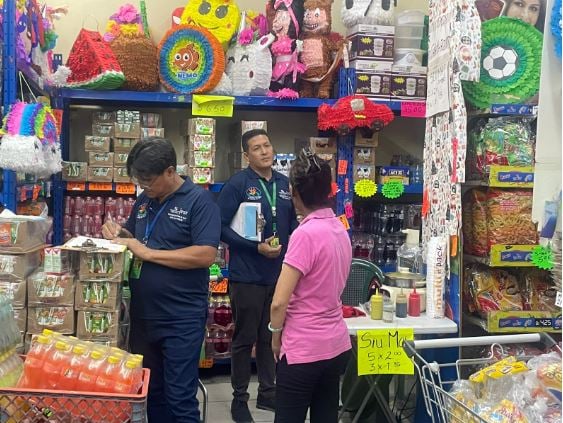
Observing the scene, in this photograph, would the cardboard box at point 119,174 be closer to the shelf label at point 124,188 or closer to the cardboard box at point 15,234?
the shelf label at point 124,188

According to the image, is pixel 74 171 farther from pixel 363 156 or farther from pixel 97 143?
pixel 363 156

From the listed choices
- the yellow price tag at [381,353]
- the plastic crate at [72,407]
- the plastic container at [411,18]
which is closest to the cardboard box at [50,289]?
the plastic crate at [72,407]

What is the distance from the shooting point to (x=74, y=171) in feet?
14.7

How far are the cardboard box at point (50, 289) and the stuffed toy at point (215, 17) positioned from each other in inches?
101

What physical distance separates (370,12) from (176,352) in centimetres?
311

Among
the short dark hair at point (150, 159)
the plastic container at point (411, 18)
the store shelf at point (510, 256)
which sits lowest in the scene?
the store shelf at point (510, 256)

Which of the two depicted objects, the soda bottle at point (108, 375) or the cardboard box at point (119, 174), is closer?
the soda bottle at point (108, 375)

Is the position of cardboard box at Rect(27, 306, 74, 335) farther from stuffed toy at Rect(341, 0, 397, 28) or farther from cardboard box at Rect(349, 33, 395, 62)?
stuffed toy at Rect(341, 0, 397, 28)

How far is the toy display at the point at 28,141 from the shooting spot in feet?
10.1

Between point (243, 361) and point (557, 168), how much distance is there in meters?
2.71

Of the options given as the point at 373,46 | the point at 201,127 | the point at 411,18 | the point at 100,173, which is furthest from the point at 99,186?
the point at 411,18

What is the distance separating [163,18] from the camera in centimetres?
524

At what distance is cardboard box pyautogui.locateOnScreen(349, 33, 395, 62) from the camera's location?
470 centimetres

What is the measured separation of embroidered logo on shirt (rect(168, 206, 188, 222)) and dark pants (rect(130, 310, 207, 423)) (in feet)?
1.36
